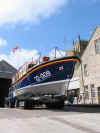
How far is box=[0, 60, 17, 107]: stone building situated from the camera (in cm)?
1997

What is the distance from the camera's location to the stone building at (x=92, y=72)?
21583 mm

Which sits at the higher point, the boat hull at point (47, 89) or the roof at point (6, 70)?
the roof at point (6, 70)

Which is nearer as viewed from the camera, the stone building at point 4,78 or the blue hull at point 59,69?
the blue hull at point 59,69

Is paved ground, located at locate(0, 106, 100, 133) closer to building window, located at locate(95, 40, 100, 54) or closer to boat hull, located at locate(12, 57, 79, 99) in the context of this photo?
boat hull, located at locate(12, 57, 79, 99)

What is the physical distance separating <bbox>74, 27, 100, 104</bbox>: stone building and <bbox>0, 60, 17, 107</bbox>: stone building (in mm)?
8930

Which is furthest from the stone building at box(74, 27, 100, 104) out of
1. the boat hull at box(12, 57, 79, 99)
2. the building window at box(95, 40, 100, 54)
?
the boat hull at box(12, 57, 79, 99)

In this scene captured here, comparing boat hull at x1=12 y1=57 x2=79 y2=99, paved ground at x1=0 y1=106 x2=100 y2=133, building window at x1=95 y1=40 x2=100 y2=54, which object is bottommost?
paved ground at x1=0 y1=106 x2=100 y2=133

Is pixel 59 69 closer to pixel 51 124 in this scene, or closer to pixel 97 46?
pixel 51 124

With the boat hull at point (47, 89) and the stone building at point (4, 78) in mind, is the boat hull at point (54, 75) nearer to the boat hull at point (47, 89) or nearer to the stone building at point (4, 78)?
the boat hull at point (47, 89)

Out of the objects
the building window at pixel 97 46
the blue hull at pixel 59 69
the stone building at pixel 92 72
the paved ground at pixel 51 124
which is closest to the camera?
the paved ground at pixel 51 124

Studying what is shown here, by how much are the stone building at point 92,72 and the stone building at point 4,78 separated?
29.3ft

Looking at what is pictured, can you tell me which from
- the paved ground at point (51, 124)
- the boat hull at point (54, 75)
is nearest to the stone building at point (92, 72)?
the boat hull at point (54, 75)

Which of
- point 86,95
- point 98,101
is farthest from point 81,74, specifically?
point 98,101

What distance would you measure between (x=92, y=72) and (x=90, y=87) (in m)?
1.94
